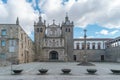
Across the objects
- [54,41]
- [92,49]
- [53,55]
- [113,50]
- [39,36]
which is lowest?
[53,55]

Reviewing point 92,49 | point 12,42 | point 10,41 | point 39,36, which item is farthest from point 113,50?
point 10,41

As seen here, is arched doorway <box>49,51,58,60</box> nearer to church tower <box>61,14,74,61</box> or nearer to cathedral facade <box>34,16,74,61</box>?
cathedral facade <box>34,16,74,61</box>

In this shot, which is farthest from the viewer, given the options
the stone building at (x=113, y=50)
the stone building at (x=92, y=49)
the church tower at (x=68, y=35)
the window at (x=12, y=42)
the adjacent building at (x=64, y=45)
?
the stone building at (x=92, y=49)

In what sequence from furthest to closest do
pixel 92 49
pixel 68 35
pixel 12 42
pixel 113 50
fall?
pixel 92 49 < pixel 68 35 < pixel 113 50 < pixel 12 42

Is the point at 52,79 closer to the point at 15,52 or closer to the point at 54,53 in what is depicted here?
the point at 15,52

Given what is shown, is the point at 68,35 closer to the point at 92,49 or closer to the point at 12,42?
the point at 92,49

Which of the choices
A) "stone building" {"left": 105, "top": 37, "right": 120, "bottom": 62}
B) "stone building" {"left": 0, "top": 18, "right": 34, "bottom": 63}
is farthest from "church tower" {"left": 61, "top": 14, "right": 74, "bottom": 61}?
"stone building" {"left": 0, "top": 18, "right": 34, "bottom": 63}

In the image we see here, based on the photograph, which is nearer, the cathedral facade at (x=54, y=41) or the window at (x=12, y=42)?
the window at (x=12, y=42)

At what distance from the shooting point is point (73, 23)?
63719mm

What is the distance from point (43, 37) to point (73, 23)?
11.5 meters

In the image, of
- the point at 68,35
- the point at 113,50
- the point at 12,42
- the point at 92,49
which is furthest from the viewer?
the point at 92,49

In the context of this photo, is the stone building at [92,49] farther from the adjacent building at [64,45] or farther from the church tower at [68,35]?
the church tower at [68,35]

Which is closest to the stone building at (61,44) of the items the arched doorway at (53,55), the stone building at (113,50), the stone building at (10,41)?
the arched doorway at (53,55)

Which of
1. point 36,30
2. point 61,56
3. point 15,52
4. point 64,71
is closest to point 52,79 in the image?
point 64,71
